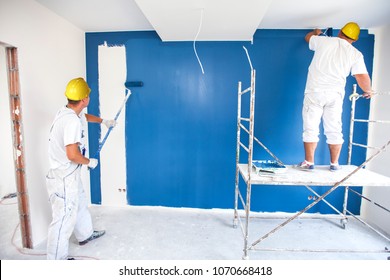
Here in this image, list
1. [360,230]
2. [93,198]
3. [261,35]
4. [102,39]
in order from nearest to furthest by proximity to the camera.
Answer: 1. [360,230]
2. [261,35]
3. [102,39]
4. [93,198]

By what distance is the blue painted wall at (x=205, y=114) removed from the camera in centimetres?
258

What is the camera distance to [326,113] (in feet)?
6.56

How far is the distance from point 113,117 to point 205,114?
1.18 m

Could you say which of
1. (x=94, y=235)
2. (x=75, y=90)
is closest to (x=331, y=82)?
(x=75, y=90)

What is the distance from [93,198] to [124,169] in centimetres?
61

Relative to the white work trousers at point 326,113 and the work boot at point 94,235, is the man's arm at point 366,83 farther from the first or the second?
the work boot at point 94,235

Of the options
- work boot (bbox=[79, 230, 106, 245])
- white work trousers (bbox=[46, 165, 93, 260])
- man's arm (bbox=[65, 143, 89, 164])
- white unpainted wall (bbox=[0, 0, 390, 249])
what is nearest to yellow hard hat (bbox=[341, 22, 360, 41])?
white unpainted wall (bbox=[0, 0, 390, 249])

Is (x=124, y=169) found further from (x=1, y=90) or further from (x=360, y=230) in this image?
(x=360, y=230)

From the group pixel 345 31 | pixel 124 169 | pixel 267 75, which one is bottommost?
pixel 124 169

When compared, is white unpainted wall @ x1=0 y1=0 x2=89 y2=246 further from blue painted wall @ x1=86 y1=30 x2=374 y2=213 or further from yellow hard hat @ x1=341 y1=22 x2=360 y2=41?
yellow hard hat @ x1=341 y1=22 x2=360 y2=41

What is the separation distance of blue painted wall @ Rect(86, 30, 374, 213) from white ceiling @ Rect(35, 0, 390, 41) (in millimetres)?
181

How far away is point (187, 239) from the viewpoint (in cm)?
221
